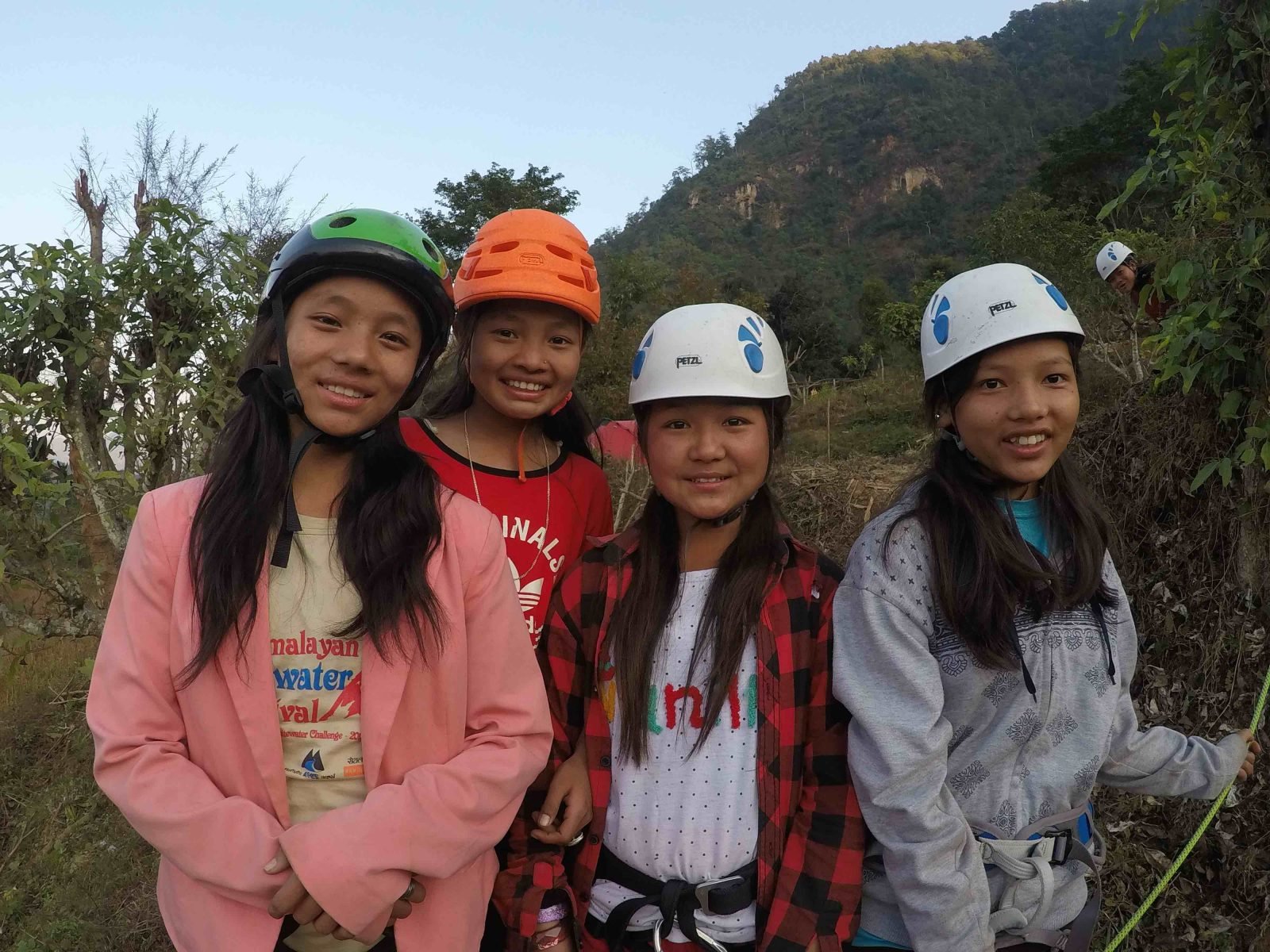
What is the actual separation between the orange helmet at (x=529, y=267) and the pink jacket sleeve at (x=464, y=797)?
652 mm

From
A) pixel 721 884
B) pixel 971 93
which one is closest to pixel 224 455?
pixel 721 884

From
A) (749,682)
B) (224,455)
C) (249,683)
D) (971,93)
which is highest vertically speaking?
(971,93)

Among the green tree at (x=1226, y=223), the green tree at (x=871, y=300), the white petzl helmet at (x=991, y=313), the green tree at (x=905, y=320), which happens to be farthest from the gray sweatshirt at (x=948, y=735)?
the green tree at (x=871, y=300)

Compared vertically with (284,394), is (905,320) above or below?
above

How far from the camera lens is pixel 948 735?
1.64 metres

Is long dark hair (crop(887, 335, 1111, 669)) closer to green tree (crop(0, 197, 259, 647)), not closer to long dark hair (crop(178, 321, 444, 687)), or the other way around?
long dark hair (crop(178, 321, 444, 687))

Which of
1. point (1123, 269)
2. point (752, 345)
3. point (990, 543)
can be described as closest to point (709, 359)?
point (752, 345)

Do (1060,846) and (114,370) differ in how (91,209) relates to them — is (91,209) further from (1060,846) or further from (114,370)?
(1060,846)

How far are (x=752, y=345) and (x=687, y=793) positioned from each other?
1038 millimetres

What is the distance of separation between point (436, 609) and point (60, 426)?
2.42 m

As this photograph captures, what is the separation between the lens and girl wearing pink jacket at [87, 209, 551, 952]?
146 cm

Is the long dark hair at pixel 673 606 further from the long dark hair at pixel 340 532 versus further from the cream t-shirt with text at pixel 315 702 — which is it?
the cream t-shirt with text at pixel 315 702

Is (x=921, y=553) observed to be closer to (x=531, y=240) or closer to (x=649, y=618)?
(x=649, y=618)

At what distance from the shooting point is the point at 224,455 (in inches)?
68.1
